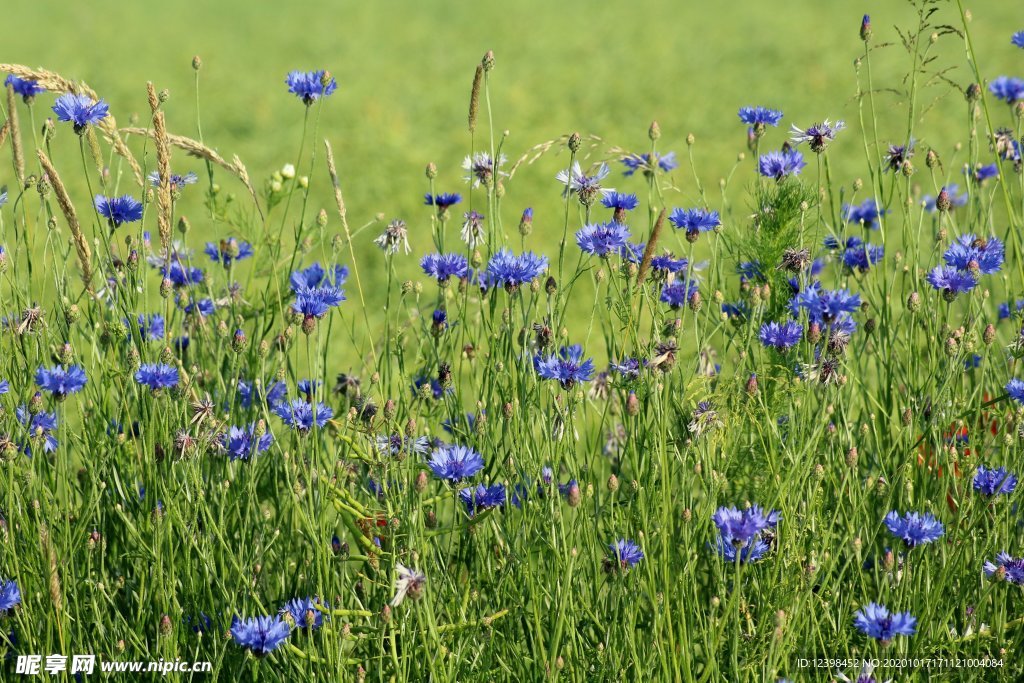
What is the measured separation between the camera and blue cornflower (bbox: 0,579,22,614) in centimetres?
189

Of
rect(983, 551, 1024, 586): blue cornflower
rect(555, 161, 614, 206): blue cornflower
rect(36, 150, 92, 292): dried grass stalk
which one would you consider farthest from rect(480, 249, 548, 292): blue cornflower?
rect(983, 551, 1024, 586): blue cornflower

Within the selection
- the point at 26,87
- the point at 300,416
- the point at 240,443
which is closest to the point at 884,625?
the point at 300,416

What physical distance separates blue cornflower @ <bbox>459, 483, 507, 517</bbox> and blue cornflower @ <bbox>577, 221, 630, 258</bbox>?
0.48 metres

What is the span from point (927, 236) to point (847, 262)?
2.86 m

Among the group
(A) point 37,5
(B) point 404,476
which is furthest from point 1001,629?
(A) point 37,5

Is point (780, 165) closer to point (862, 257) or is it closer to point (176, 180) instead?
point (862, 257)

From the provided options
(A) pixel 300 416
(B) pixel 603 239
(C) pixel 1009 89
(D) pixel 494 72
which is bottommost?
(A) pixel 300 416

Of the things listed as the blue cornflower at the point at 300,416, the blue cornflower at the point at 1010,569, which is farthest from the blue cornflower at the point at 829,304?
the blue cornflower at the point at 300,416

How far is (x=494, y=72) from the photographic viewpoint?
9.34 metres

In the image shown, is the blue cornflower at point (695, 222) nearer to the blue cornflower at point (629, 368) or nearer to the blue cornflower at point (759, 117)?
the blue cornflower at point (629, 368)

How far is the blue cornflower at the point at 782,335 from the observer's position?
2.17m

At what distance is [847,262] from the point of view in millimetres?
2566

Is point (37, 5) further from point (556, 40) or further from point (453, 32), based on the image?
point (556, 40)

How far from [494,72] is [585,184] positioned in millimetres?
Answer: 7356
